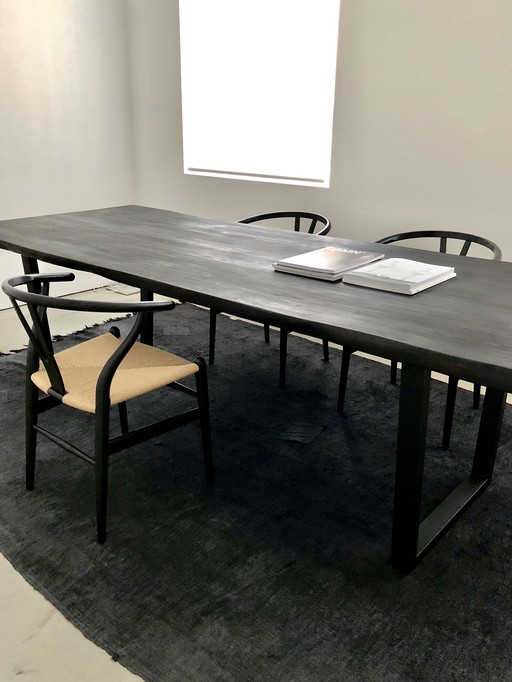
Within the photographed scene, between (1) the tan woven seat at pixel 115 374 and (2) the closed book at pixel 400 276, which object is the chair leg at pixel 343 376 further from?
(1) the tan woven seat at pixel 115 374


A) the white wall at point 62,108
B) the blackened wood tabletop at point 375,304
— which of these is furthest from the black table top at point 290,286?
the white wall at point 62,108

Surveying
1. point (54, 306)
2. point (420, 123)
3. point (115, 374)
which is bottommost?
point (115, 374)

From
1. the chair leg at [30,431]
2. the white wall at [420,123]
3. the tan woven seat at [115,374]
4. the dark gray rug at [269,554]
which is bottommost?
the dark gray rug at [269,554]

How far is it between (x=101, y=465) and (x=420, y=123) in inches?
87.2

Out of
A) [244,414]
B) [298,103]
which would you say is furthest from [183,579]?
[298,103]

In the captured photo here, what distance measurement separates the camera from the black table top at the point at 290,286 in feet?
4.11

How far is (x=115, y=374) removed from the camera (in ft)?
5.75

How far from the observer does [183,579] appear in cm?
156

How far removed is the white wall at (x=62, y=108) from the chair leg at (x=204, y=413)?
2.40 metres

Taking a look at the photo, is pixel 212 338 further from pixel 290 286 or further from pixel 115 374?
pixel 290 286

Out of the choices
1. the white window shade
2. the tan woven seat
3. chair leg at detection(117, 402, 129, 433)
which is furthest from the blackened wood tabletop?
the white window shade

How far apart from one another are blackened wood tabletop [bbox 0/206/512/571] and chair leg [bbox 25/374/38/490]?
1.37 ft

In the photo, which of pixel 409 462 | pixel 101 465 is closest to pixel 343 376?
pixel 409 462

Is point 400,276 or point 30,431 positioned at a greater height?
point 400,276
